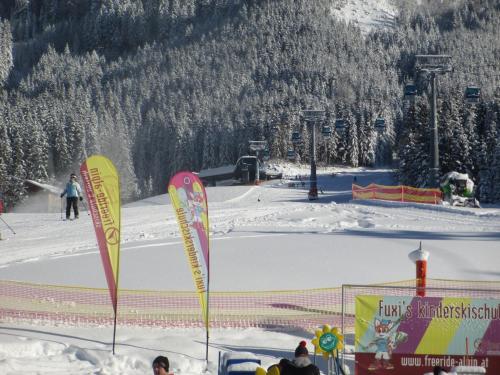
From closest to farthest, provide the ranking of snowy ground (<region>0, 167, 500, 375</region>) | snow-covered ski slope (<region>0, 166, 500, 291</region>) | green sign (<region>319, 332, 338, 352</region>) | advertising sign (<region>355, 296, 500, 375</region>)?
green sign (<region>319, 332, 338, 352</region>), advertising sign (<region>355, 296, 500, 375</region>), snowy ground (<region>0, 167, 500, 375</region>), snow-covered ski slope (<region>0, 166, 500, 291</region>)

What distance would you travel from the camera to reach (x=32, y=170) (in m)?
78.3

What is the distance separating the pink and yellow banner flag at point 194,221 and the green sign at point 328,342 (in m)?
2.42

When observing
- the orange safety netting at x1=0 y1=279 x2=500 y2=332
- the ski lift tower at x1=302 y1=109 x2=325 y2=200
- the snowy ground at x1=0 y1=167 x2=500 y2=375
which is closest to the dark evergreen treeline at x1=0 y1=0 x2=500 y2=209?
the ski lift tower at x1=302 y1=109 x2=325 y2=200

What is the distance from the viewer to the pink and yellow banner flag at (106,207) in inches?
365

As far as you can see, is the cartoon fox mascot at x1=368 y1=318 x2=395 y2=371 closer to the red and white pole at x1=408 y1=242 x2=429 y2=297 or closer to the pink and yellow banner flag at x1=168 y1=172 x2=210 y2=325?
the red and white pole at x1=408 y1=242 x2=429 y2=297

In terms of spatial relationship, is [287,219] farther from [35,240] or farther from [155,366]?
[155,366]

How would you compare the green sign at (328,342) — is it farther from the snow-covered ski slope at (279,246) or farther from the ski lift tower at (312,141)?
the ski lift tower at (312,141)

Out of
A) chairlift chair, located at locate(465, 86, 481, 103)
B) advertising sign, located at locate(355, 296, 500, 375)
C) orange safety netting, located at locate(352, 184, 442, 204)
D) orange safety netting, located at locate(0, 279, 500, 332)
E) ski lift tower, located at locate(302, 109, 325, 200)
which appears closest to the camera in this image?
advertising sign, located at locate(355, 296, 500, 375)

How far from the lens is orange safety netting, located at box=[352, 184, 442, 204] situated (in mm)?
29219

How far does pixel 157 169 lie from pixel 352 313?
126 meters

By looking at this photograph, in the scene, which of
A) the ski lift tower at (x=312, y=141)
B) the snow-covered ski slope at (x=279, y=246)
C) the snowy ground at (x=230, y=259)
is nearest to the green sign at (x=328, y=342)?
the snowy ground at (x=230, y=259)

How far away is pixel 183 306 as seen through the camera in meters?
11.3

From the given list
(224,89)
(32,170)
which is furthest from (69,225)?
(224,89)

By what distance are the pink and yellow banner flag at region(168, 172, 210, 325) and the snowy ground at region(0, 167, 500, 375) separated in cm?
97
